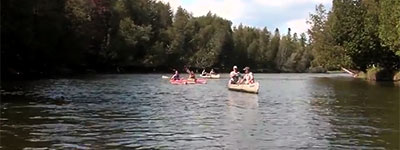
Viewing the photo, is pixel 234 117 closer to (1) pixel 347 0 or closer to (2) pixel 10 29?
(2) pixel 10 29

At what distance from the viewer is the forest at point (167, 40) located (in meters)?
73.4

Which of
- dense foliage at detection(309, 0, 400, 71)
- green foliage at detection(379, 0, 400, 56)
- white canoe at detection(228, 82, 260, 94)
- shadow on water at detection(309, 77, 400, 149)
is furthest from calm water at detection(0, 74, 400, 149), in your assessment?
dense foliage at detection(309, 0, 400, 71)

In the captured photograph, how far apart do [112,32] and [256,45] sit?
64392 millimetres

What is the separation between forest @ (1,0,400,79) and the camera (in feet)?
241

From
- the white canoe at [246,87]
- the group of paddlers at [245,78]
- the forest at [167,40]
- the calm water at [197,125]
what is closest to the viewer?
the calm water at [197,125]

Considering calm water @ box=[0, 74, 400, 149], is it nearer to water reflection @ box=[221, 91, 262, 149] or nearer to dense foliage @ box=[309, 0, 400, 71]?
water reflection @ box=[221, 91, 262, 149]

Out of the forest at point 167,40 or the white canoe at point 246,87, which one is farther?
the forest at point 167,40

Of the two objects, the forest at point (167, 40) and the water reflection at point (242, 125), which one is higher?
the forest at point (167, 40)

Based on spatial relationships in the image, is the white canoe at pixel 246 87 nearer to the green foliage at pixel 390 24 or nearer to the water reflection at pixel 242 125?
the water reflection at pixel 242 125

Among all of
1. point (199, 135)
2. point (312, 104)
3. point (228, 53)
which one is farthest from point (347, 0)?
point (228, 53)

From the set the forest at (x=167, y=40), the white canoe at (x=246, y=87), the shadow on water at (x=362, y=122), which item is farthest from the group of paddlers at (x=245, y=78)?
the forest at (x=167, y=40)

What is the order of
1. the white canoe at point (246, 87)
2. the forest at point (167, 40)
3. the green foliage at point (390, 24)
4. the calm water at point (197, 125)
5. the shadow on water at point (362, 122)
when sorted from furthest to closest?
the forest at point (167, 40), the green foliage at point (390, 24), the white canoe at point (246, 87), the shadow on water at point (362, 122), the calm water at point (197, 125)

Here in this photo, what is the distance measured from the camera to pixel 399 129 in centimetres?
2209

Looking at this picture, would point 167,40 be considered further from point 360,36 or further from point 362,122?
point 362,122
